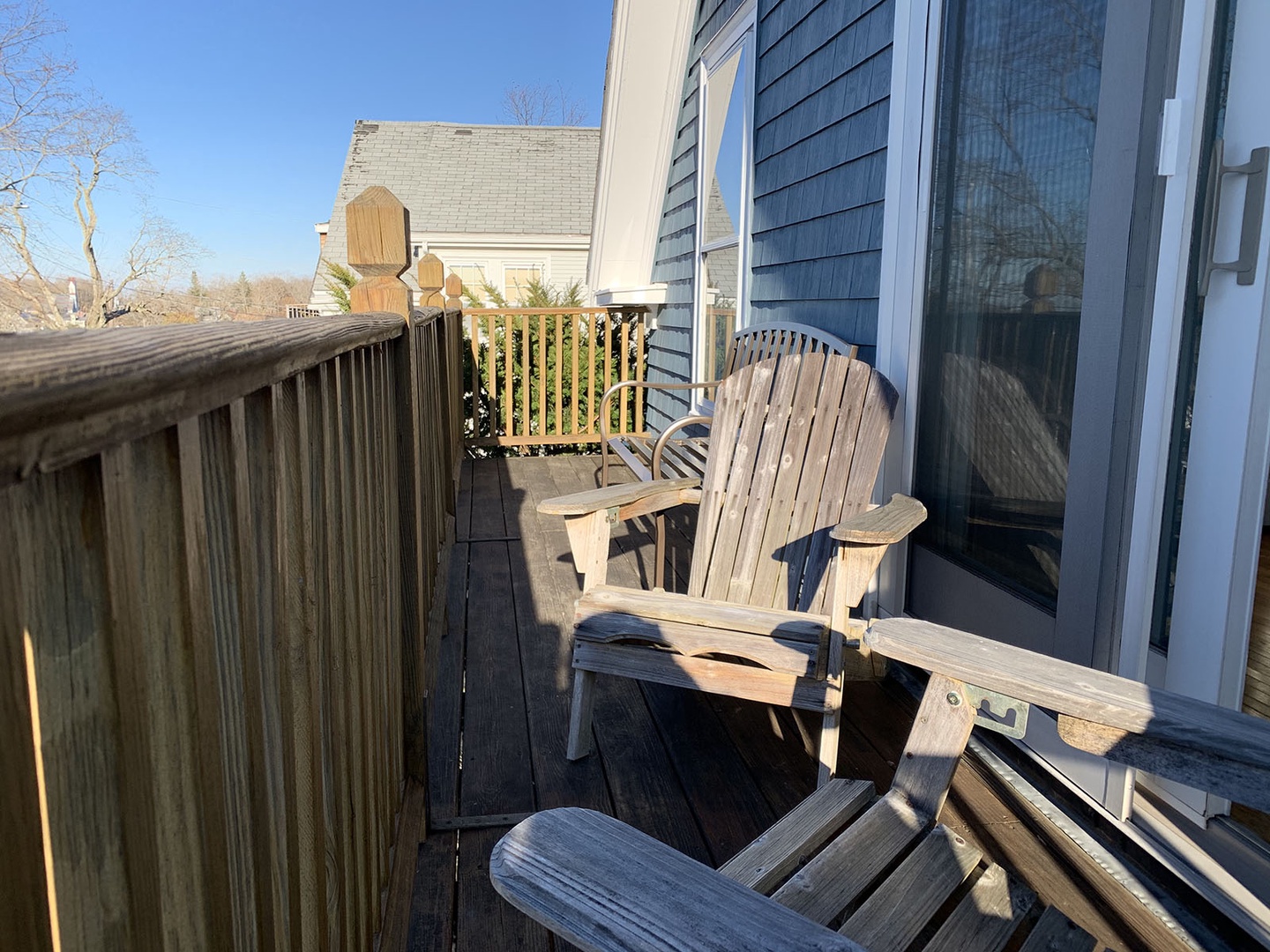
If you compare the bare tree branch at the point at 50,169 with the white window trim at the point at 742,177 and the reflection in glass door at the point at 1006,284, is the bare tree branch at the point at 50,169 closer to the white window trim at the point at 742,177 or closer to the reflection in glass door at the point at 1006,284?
the white window trim at the point at 742,177

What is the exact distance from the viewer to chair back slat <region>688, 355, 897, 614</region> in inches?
94.7

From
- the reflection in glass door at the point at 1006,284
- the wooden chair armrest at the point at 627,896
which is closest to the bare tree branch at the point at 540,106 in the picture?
the reflection in glass door at the point at 1006,284

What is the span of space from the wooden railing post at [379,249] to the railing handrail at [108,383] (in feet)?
3.58

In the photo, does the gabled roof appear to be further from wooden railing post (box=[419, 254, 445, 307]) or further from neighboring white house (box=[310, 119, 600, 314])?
wooden railing post (box=[419, 254, 445, 307])

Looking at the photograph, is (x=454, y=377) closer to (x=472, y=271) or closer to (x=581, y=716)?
(x=581, y=716)

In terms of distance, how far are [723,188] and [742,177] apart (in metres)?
0.42

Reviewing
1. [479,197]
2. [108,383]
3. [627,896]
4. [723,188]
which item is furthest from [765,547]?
[479,197]

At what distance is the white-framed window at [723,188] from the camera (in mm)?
4363

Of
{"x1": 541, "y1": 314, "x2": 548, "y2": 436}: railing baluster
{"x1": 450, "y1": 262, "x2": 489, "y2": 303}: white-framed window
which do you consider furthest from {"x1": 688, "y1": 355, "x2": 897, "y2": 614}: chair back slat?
{"x1": 450, "y1": 262, "x2": 489, "y2": 303}: white-framed window

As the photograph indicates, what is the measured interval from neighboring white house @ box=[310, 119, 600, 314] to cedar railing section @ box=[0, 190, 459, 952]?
15.8 meters

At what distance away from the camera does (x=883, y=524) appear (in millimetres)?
1961

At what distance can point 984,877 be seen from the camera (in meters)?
1.25

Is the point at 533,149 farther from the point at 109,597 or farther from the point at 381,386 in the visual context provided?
the point at 109,597

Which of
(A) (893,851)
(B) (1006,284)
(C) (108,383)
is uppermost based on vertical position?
(B) (1006,284)
